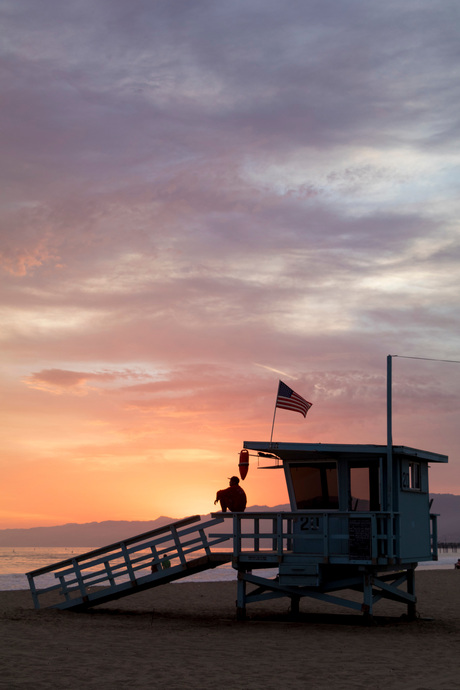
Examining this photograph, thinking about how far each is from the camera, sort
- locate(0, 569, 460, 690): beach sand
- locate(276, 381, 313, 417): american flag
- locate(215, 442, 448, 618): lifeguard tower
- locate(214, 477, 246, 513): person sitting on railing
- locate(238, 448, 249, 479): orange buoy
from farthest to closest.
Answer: locate(276, 381, 313, 417): american flag, locate(238, 448, 249, 479): orange buoy, locate(214, 477, 246, 513): person sitting on railing, locate(215, 442, 448, 618): lifeguard tower, locate(0, 569, 460, 690): beach sand

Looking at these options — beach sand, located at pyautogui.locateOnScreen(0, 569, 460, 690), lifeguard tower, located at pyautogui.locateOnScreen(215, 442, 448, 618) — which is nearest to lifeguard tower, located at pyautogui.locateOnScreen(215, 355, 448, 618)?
lifeguard tower, located at pyautogui.locateOnScreen(215, 442, 448, 618)

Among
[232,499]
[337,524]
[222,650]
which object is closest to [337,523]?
[337,524]

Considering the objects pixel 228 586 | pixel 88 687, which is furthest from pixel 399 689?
pixel 228 586

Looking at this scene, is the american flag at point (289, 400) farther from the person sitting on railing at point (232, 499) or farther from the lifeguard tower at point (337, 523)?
the person sitting on railing at point (232, 499)

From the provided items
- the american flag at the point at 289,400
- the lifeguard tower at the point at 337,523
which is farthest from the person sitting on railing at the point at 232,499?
the american flag at the point at 289,400

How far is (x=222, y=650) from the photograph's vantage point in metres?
14.8

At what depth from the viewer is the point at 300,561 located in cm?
1891

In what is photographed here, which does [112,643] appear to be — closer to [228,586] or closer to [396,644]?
[396,644]

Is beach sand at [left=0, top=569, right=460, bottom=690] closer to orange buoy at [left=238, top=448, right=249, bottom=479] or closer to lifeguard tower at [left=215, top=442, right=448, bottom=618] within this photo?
lifeguard tower at [left=215, top=442, right=448, bottom=618]

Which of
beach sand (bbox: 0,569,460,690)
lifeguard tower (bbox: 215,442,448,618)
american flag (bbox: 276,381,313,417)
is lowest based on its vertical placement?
beach sand (bbox: 0,569,460,690)

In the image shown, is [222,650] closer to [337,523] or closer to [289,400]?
[337,523]

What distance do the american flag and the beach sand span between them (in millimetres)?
5511

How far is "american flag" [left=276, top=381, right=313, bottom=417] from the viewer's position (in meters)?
20.6

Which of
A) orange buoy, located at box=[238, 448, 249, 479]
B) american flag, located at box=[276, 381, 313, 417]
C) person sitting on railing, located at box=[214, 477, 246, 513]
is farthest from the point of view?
american flag, located at box=[276, 381, 313, 417]
